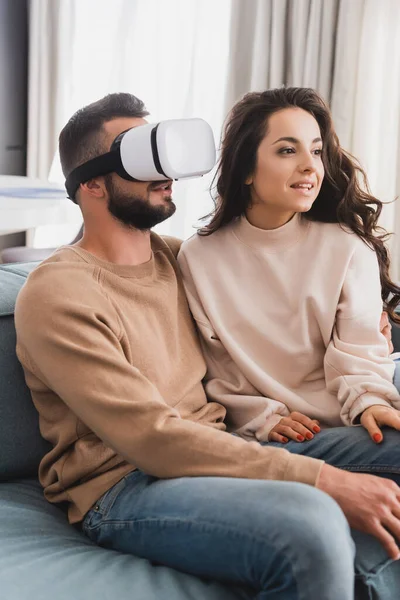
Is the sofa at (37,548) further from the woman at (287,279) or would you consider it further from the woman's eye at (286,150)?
the woman's eye at (286,150)

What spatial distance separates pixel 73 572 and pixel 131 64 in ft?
8.94

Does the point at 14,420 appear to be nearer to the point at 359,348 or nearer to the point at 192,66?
the point at 359,348

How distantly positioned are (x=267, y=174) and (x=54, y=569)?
0.87 m

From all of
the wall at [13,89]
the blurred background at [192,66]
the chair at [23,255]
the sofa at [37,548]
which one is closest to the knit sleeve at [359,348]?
the sofa at [37,548]

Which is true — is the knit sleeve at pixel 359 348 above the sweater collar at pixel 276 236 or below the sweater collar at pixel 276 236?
below

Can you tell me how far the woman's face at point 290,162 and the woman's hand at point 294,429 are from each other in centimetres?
42

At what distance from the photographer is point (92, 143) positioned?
1.59m

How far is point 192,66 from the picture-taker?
3.35 meters

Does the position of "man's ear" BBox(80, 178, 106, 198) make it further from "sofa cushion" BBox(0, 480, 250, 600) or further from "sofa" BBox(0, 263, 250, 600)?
"sofa cushion" BBox(0, 480, 250, 600)

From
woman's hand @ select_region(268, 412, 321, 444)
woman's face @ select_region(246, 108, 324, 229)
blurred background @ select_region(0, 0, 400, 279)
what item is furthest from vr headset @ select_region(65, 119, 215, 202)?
blurred background @ select_region(0, 0, 400, 279)

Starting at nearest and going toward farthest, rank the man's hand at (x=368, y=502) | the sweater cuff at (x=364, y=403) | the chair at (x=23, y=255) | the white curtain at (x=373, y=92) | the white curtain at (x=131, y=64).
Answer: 1. the man's hand at (x=368, y=502)
2. the sweater cuff at (x=364, y=403)
3. the chair at (x=23, y=255)
4. the white curtain at (x=373, y=92)
5. the white curtain at (x=131, y=64)

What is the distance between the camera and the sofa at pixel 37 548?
3.85ft

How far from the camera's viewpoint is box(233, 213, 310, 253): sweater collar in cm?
169

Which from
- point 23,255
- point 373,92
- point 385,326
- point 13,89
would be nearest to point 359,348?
point 385,326
